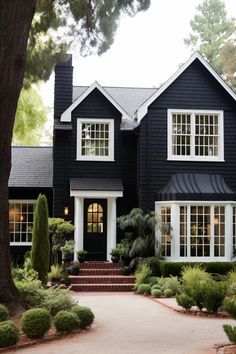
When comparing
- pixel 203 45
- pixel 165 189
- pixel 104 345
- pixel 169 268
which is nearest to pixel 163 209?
pixel 165 189

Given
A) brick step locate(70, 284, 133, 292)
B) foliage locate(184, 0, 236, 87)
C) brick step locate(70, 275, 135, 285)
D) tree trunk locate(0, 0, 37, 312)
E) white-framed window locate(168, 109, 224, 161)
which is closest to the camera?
tree trunk locate(0, 0, 37, 312)

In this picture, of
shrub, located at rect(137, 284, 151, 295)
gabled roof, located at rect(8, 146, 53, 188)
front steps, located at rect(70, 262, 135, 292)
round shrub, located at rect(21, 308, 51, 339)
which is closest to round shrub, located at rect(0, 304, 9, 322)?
round shrub, located at rect(21, 308, 51, 339)

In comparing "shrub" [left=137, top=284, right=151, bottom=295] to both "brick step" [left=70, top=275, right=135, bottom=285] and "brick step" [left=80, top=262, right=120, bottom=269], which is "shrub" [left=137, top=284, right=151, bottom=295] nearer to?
"brick step" [left=70, top=275, right=135, bottom=285]

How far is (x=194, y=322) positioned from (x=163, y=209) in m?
9.36

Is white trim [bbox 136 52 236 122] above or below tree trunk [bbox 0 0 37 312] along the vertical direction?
above

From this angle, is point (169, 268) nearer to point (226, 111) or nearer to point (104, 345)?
point (226, 111)

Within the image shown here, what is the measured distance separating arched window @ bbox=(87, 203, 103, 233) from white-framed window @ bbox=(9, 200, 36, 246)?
274 centimetres

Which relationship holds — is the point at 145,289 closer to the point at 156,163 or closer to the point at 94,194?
the point at 94,194

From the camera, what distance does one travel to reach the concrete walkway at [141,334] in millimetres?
9922

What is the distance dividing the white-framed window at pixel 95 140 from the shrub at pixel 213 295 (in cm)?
1064

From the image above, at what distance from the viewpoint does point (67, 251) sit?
21.6 m

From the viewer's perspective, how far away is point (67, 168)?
76.8ft

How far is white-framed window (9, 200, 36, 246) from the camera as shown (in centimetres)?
2472

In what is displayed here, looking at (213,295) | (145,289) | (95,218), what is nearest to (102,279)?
(145,289)
